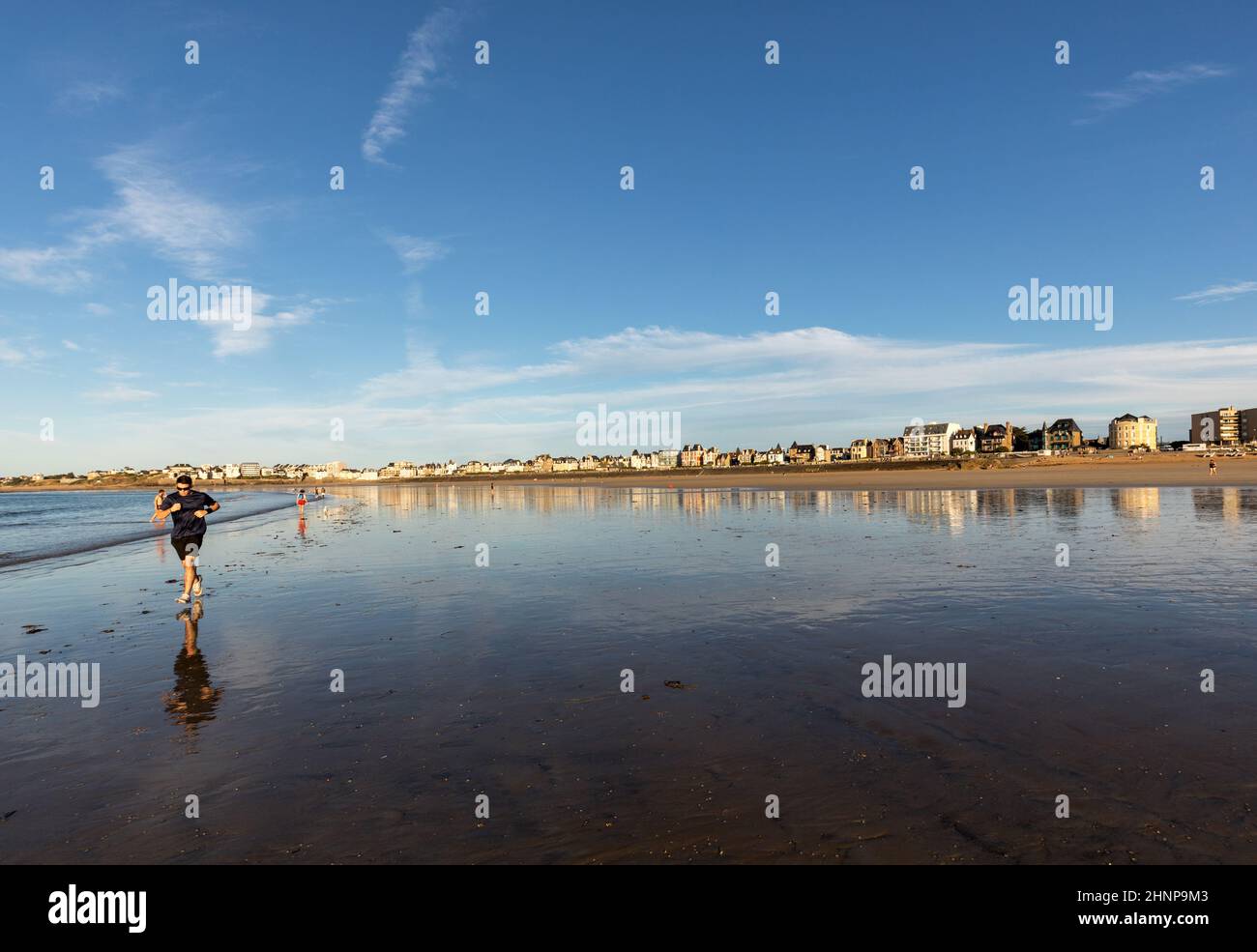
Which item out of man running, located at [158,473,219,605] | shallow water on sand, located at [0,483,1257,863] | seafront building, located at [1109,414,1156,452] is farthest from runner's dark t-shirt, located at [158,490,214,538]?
seafront building, located at [1109,414,1156,452]

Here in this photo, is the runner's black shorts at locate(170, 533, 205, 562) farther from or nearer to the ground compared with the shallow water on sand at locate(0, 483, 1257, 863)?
farther from the ground

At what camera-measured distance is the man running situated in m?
14.1

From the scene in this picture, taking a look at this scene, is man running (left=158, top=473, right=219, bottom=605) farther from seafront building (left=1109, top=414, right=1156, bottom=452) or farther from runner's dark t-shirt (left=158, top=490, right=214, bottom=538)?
seafront building (left=1109, top=414, right=1156, bottom=452)

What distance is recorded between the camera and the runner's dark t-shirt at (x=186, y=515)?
1491 cm

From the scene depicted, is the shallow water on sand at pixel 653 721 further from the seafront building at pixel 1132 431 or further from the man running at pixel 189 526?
the seafront building at pixel 1132 431

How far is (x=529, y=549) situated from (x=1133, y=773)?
62.2 feet

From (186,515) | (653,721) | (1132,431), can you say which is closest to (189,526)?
(186,515)

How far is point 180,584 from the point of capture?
1764 centimetres

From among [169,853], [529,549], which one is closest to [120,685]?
[169,853]

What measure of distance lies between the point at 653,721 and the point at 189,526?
13233mm

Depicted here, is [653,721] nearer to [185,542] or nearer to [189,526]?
[185,542]

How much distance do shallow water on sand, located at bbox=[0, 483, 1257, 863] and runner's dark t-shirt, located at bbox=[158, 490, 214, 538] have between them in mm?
1757
